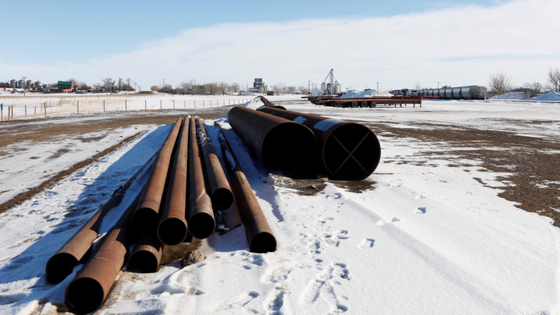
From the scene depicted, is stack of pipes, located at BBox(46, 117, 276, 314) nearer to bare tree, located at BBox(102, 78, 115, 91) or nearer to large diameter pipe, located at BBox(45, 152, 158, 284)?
large diameter pipe, located at BBox(45, 152, 158, 284)

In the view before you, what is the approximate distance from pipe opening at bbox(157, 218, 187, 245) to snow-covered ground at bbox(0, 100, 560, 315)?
0.32 metres

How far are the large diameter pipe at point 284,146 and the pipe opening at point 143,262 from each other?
13.0 ft

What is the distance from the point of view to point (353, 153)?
29.1ft

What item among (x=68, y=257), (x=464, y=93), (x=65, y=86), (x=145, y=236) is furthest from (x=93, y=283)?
(x=65, y=86)

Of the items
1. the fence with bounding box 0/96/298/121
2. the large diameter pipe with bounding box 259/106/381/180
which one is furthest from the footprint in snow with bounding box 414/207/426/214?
the fence with bounding box 0/96/298/121

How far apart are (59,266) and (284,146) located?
5.88 meters

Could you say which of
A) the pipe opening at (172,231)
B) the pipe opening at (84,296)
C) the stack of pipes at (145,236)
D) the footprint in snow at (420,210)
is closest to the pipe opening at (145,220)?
the stack of pipes at (145,236)

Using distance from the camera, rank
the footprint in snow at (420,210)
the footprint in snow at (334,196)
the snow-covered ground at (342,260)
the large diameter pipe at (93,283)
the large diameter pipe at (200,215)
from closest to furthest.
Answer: the large diameter pipe at (93,283), the snow-covered ground at (342,260), the large diameter pipe at (200,215), the footprint in snow at (420,210), the footprint in snow at (334,196)

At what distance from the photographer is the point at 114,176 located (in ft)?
29.8

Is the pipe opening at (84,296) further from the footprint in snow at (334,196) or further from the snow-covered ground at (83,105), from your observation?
the snow-covered ground at (83,105)

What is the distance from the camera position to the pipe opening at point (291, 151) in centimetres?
816

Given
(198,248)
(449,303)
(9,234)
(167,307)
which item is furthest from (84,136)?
(449,303)

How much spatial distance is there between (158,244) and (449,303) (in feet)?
11.0

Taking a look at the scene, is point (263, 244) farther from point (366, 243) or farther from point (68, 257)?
point (68, 257)
